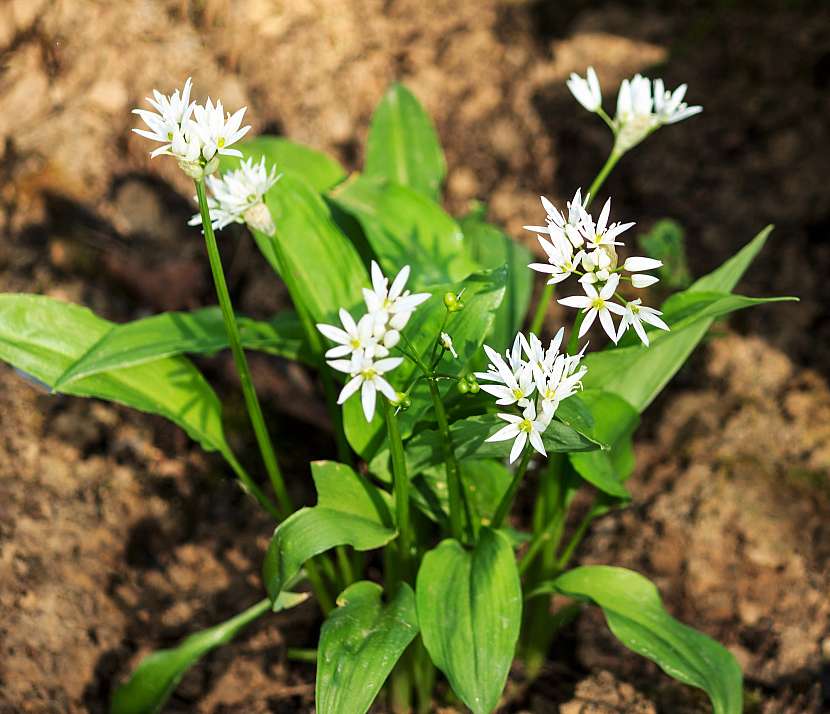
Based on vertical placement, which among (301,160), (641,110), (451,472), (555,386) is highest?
(301,160)

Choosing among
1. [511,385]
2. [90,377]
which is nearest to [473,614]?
[511,385]

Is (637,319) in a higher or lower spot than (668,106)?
lower

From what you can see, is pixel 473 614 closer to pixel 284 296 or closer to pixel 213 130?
pixel 213 130

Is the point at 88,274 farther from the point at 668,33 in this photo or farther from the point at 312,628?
the point at 668,33

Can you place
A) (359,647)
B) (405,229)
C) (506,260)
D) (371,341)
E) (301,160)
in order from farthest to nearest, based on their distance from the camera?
(301,160)
(506,260)
(405,229)
(359,647)
(371,341)

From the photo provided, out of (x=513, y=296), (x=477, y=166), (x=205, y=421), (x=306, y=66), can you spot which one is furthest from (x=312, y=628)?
(x=306, y=66)

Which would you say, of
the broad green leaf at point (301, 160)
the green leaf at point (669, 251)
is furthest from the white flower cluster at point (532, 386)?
the green leaf at point (669, 251)
